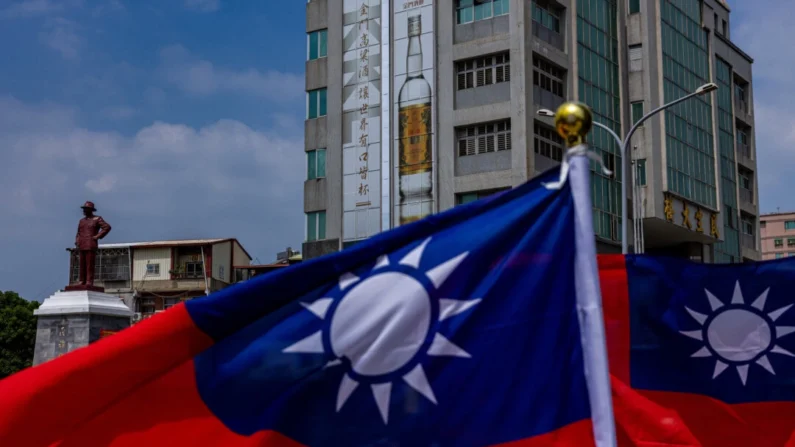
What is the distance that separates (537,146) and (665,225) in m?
7.77

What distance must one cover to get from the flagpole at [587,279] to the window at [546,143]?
89.7ft

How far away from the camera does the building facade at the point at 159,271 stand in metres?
55.5

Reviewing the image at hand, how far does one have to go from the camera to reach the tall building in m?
30.6

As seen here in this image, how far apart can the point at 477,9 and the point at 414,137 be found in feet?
15.3

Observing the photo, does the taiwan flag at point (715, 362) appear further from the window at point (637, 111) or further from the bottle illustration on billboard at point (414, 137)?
the window at point (637, 111)

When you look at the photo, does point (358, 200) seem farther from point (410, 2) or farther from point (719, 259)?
point (719, 259)

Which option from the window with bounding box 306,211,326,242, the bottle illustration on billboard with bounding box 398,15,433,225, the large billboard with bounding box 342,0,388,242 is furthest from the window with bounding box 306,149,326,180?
the bottle illustration on billboard with bounding box 398,15,433,225

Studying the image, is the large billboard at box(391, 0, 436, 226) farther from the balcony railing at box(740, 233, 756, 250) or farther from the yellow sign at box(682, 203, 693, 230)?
the balcony railing at box(740, 233, 756, 250)

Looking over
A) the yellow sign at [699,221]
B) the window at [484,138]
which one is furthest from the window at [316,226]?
the yellow sign at [699,221]

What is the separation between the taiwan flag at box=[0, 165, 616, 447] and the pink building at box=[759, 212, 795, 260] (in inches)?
3976

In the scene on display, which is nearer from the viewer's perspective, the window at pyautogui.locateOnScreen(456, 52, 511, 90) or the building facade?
the window at pyautogui.locateOnScreen(456, 52, 511, 90)

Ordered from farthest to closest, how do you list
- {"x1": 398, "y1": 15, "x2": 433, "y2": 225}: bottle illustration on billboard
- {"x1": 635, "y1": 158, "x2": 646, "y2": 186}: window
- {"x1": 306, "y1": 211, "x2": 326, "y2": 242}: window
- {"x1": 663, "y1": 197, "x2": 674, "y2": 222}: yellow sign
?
{"x1": 635, "y1": 158, "x2": 646, "y2": 186}: window → {"x1": 663, "y1": 197, "x2": 674, "y2": 222}: yellow sign → {"x1": 306, "y1": 211, "x2": 326, "y2": 242}: window → {"x1": 398, "y1": 15, "x2": 433, "y2": 225}: bottle illustration on billboard

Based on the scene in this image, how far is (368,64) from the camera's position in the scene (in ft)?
107

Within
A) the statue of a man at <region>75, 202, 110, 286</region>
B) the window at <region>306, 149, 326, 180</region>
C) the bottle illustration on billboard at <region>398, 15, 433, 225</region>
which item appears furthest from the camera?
the window at <region>306, 149, 326, 180</region>
